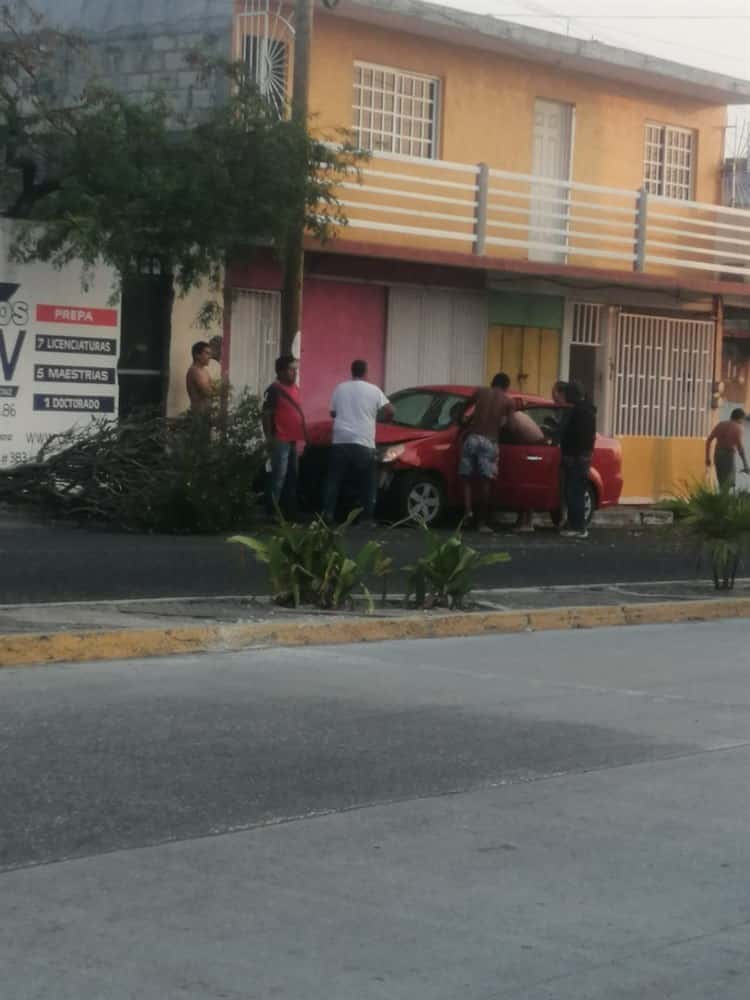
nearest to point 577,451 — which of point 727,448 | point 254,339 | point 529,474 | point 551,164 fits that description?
point 529,474

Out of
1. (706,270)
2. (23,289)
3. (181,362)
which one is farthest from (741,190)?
(23,289)

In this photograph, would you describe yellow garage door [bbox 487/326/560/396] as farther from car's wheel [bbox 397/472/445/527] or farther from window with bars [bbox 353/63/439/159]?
car's wheel [bbox 397/472/445/527]

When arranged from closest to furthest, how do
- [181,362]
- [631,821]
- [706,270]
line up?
[631,821] < [181,362] < [706,270]

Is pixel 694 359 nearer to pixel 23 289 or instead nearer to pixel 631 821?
pixel 23 289

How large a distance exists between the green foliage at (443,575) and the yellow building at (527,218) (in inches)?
438

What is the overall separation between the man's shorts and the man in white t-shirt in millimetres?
1250

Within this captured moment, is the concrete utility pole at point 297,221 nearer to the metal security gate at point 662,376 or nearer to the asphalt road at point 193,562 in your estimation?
the asphalt road at point 193,562

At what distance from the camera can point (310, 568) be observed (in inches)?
511

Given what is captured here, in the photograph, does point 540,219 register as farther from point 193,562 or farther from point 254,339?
point 193,562

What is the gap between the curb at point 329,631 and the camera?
1072 centimetres

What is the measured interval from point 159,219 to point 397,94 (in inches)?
245

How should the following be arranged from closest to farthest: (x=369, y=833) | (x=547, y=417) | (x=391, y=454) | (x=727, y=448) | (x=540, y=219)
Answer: (x=369, y=833), (x=391, y=454), (x=547, y=417), (x=727, y=448), (x=540, y=219)

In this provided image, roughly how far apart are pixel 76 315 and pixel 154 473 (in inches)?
148

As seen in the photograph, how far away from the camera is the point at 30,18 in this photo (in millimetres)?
25078
